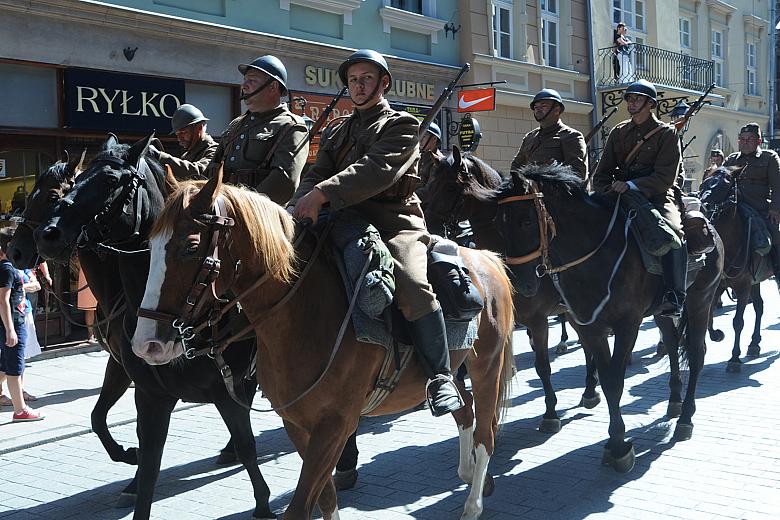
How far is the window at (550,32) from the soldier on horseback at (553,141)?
12593 mm

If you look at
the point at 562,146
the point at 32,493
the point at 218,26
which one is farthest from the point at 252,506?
the point at 218,26

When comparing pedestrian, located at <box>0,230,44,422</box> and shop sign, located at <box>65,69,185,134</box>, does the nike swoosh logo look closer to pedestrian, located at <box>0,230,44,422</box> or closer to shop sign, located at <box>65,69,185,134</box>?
shop sign, located at <box>65,69,185,134</box>

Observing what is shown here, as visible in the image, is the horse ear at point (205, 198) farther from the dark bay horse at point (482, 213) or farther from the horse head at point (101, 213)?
the dark bay horse at point (482, 213)

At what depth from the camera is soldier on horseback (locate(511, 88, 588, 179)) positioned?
8.37 m

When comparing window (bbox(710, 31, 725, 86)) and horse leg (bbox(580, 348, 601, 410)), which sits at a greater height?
window (bbox(710, 31, 725, 86))

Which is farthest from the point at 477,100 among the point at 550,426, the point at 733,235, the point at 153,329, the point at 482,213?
the point at 153,329

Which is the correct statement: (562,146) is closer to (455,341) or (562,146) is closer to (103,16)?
(455,341)

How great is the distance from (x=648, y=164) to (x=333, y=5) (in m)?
8.94

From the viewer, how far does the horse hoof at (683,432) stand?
682 centimetres

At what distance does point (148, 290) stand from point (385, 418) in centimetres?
496

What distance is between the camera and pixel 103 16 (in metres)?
11.1

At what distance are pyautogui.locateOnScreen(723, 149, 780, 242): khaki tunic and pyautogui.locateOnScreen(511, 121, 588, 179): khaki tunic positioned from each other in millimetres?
3537

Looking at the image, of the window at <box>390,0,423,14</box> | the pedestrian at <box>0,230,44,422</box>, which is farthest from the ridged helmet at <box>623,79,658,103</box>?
the window at <box>390,0,423,14</box>

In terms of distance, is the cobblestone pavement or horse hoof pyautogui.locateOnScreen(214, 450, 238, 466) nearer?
the cobblestone pavement
